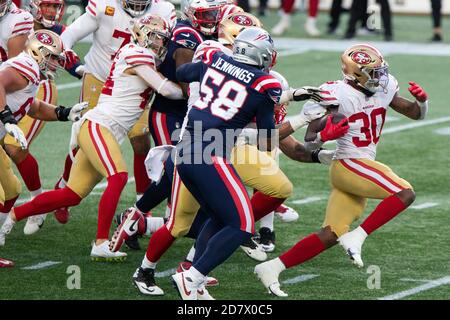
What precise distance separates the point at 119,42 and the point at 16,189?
5.25 ft

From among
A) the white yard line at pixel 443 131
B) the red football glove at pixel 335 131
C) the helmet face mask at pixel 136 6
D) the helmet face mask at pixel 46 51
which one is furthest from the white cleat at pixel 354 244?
the white yard line at pixel 443 131

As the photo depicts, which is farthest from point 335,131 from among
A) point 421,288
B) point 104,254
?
point 104,254

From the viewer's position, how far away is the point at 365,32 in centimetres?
1820

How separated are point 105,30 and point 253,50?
268 cm

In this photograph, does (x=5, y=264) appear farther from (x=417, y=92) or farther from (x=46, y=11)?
(x=417, y=92)

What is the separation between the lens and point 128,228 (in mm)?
7734

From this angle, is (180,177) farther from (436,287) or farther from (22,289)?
(436,287)

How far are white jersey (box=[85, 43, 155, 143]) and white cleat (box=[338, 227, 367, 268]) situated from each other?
5.37 ft

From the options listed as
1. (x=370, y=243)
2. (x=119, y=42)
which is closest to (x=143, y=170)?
(x=119, y=42)

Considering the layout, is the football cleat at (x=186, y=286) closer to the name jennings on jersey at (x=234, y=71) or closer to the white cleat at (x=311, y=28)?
the name jennings on jersey at (x=234, y=71)

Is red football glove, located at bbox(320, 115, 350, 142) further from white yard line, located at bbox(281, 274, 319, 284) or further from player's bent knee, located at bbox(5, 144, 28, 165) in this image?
player's bent knee, located at bbox(5, 144, 28, 165)

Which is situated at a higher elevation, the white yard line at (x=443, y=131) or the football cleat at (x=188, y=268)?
the football cleat at (x=188, y=268)

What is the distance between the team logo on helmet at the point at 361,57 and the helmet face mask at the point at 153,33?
4.06 feet

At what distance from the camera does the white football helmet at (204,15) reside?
26.0 feet
